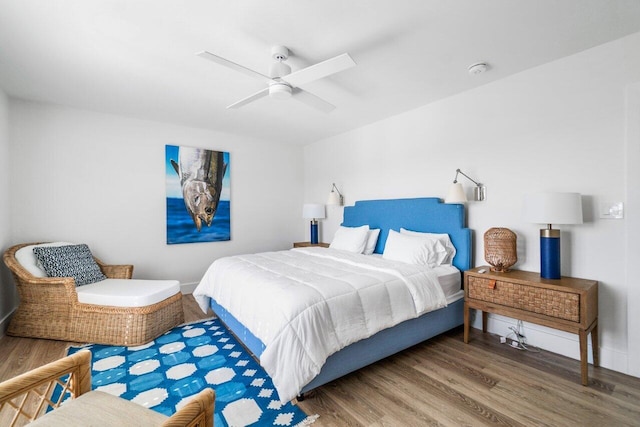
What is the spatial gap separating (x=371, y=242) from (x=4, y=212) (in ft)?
13.9

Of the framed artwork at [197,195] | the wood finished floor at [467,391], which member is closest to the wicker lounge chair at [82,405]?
the wood finished floor at [467,391]

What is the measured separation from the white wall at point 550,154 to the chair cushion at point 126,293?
318cm

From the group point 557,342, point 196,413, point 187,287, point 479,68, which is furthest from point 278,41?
point 187,287

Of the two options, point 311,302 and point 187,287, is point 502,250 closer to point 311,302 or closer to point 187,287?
point 311,302

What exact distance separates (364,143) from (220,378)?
3.60 meters

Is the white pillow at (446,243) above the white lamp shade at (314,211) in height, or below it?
below

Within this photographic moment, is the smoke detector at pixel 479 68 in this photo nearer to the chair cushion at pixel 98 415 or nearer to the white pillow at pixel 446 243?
the white pillow at pixel 446 243

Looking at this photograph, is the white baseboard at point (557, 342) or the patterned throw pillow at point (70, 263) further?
the patterned throw pillow at point (70, 263)

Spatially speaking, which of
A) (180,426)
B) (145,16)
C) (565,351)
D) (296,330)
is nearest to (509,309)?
(565,351)

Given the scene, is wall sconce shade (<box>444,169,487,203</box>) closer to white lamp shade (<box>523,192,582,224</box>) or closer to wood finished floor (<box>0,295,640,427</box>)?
white lamp shade (<box>523,192,582,224</box>)

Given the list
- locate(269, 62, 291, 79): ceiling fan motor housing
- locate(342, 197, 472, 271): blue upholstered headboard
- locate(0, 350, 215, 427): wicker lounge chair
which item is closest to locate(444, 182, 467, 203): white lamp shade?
locate(342, 197, 472, 271): blue upholstered headboard

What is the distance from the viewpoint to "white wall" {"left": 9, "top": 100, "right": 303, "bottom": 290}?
3.38 meters

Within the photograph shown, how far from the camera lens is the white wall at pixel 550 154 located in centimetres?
225

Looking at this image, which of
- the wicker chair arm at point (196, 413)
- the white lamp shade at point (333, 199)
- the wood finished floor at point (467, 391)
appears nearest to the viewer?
the wicker chair arm at point (196, 413)
